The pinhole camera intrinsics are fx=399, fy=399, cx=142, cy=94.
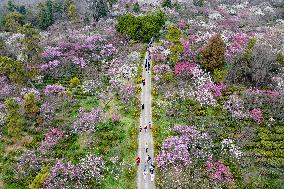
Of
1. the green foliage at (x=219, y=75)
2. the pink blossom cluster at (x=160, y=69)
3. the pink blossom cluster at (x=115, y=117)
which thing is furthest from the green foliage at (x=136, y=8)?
the pink blossom cluster at (x=115, y=117)

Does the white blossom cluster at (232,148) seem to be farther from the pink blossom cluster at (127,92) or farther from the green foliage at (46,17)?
the green foliage at (46,17)

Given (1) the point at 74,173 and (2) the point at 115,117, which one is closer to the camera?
(1) the point at 74,173

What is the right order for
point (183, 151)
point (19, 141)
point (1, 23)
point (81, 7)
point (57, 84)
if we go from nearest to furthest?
point (183, 151) < point (19, 141) < point (57, 84) < point (1, 23) < point (81, 7)

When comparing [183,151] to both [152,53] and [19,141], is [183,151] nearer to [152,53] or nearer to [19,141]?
[19,141]

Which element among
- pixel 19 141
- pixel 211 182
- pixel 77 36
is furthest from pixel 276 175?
pixel 77 36

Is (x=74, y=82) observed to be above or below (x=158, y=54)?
below

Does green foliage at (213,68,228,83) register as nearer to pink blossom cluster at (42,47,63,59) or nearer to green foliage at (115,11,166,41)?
green foliage at (115,11,166,41)

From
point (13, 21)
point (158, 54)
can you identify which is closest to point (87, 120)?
point (158, 54)

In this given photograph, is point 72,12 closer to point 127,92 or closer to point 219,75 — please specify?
point 127,92
